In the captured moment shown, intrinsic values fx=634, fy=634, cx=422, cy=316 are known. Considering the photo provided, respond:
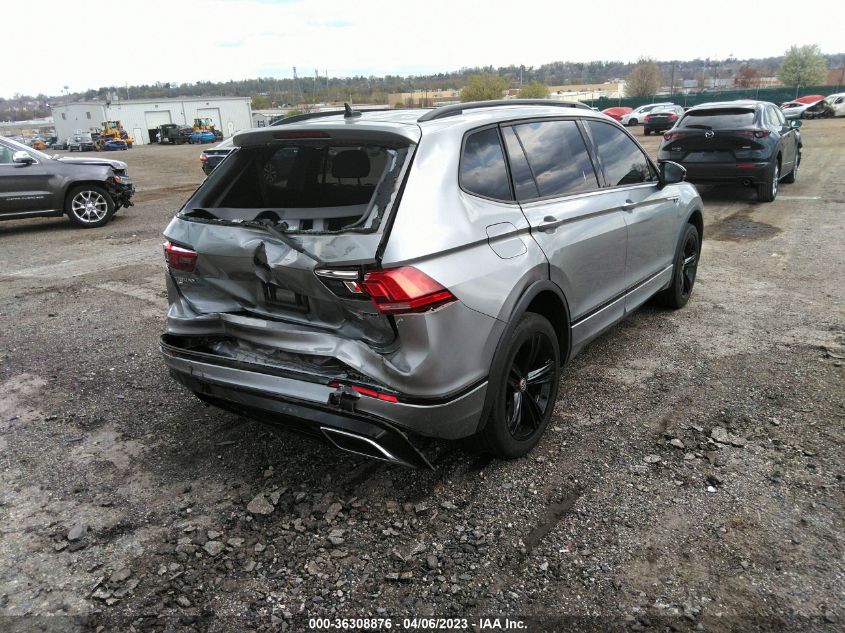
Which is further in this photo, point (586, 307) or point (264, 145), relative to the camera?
point (586, 307)

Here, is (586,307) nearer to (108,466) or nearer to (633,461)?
(633,461)

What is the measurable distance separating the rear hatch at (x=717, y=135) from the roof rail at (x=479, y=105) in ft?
24.3

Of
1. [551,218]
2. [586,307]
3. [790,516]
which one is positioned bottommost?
[790,516]

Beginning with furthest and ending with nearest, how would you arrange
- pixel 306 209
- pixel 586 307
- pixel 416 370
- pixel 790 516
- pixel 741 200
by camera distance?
pixel 741 200
pixel 586 307
pixel 306 209
pixel 790 516
pixel 416 370

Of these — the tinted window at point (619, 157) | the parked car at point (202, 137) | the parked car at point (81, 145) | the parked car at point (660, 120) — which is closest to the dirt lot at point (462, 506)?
the tinted window at point (619, 157)

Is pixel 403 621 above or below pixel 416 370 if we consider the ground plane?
below

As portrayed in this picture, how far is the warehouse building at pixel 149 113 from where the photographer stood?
78000mm

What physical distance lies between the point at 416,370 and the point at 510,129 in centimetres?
163

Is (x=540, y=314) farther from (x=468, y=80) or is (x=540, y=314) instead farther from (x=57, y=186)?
(x=468, y=80)

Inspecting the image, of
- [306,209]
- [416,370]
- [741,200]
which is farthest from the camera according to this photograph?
[741,200]

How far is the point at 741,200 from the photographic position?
11781mm

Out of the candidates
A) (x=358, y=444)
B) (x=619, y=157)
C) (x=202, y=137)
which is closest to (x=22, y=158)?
(x=619, y=157)

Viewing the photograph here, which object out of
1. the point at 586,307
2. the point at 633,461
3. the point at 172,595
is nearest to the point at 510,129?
the point at 586,307

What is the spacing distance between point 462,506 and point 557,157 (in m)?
2.13
